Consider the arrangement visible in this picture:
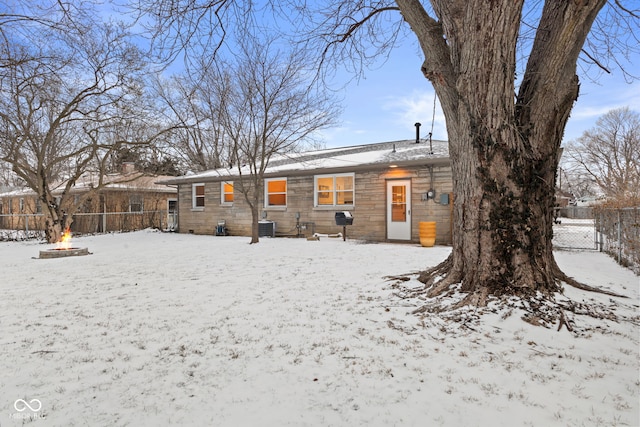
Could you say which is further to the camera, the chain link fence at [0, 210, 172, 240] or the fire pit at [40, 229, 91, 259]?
the chain link fence at [0, 210, 172, 240]

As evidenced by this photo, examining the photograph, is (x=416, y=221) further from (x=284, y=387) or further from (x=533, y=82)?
(x=284, y=387)

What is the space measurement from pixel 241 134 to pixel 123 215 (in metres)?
10.6

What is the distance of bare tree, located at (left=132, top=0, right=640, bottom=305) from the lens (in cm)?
387

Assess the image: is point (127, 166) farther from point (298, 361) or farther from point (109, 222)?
point (298, 361)

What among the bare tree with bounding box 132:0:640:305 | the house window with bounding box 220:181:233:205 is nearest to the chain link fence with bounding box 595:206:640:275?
the bare tree with bounding box 132:0:640:305

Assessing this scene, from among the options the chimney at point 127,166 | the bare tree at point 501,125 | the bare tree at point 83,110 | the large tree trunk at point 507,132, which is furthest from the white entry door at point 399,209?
the chimney at point 127,166

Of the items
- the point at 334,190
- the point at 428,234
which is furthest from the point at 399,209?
the point at 334,190

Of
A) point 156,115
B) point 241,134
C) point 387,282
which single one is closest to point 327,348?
point 387,282

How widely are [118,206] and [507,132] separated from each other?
19.3 m

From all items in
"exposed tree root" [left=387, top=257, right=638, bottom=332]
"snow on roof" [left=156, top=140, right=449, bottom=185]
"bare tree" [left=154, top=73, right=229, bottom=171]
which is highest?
"bare tree" [left=154, top=73, right=229, bottom=171]

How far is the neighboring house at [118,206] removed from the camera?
57.4 feet

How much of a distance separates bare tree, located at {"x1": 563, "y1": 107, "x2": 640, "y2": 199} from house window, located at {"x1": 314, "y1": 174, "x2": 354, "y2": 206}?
28.9 meters

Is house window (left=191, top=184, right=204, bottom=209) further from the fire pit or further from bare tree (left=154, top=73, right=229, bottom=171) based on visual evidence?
the fire pit

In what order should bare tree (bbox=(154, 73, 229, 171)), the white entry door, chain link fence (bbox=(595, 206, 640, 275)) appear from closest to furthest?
chain link fence (bbox=(595, 206, 640, 275)) < the white entry door < bare tree (bbox=(154, 73, 229, 171))
